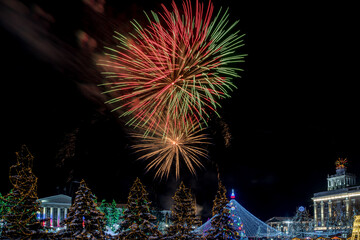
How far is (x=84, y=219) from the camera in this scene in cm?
2503

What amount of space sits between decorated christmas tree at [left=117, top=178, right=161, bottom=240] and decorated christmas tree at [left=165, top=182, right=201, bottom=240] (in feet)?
24.7

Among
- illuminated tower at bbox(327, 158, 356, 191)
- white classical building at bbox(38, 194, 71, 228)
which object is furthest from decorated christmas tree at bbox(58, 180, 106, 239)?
illuminated tower at bbox(327, 158, 356, 191)

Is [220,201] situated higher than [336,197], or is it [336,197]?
[336,197]

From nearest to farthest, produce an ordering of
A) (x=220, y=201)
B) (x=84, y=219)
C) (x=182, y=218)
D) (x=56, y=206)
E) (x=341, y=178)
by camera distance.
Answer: (x=84, y=219) < (x=220, y=201) < (x=182, y=218) < (x=56, y=206) < (x=341, y=178)

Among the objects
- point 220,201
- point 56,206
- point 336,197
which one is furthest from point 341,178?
point 220,201

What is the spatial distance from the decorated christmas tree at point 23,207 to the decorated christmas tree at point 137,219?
20.2 feet

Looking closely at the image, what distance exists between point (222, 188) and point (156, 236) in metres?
7.90

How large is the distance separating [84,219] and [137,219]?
4153 millimetres

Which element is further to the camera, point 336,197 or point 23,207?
point 336,197

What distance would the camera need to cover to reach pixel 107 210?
260 ft

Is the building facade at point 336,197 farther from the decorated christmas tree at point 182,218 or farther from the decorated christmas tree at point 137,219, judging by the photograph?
the decorated christmas tree at point 137,219

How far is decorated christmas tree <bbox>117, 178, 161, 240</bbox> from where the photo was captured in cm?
2664

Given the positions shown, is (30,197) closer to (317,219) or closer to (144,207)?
(144,207)

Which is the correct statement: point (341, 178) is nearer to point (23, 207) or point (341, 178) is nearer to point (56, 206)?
point (56, 206)
